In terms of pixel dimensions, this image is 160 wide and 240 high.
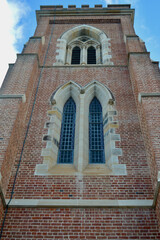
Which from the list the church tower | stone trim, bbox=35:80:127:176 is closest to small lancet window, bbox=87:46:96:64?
the church tower

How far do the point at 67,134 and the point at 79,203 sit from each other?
2.82 m

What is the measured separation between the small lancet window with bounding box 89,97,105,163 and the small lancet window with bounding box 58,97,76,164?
0.64 meters

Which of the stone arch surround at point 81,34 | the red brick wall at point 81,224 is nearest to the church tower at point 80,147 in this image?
the red brick wall at point 81,224

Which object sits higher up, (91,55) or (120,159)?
(91,55)

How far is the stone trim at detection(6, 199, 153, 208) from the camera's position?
18.6 ft

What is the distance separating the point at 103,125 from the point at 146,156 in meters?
1.98

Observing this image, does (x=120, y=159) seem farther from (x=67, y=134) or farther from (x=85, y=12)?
(x=85, y=12)

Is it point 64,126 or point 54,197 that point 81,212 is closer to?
point 54,197

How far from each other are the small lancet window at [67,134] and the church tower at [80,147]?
35mm

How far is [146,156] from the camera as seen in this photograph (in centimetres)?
680

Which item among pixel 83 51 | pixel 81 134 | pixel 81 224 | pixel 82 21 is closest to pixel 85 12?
pixel 82 21

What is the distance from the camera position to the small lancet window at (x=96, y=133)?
7309 millimetres

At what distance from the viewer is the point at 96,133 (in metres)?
8.00

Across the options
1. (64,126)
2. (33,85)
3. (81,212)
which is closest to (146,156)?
(81,212)
